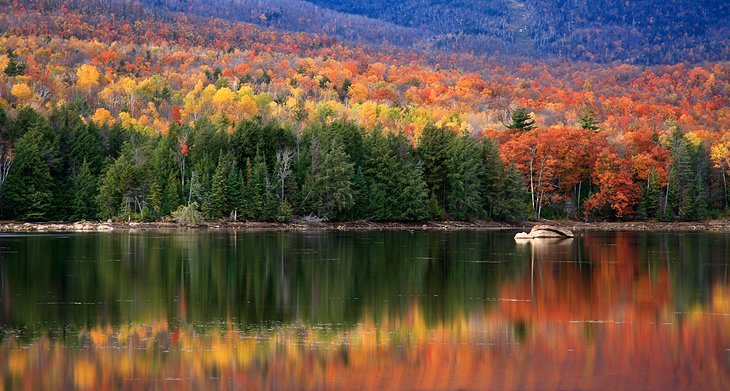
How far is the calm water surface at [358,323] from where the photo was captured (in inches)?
760

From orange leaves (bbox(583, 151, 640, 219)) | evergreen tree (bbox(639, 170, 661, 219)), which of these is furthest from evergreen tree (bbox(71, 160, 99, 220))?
evergreen tree (bbox(639, 170, 661, 219))

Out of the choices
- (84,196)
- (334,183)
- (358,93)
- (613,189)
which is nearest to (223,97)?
(358,93)

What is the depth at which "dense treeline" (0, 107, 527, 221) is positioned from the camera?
85938mm

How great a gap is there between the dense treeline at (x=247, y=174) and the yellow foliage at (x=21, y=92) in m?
40.4

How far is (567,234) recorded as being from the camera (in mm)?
73125

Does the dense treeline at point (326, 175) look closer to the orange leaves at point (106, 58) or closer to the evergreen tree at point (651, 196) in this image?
the evergreen tree at point (651, 196)

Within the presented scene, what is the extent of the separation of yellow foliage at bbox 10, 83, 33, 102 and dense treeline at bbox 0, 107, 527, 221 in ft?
133

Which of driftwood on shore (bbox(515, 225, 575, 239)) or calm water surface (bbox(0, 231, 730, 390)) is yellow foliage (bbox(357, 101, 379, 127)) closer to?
driftwood on shore (bbox(515, 225, 575, 239))

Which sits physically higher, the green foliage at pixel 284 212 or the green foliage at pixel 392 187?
the green foliage at pixel 392 187

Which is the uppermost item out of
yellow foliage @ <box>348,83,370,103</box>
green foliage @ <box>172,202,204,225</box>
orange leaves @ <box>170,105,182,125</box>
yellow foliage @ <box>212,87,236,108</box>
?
yellow foliage @ <box>348,83,370,103</box>

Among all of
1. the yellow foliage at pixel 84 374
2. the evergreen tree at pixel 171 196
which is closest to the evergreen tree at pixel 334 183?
the evergreen tree at pixel 171 196

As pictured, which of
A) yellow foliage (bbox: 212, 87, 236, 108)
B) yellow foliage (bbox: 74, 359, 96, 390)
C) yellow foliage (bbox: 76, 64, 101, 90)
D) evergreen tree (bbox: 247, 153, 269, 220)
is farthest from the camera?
yellow foliage (bbox: 76, 64, 101, 90)

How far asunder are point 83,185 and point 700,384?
76268 mm

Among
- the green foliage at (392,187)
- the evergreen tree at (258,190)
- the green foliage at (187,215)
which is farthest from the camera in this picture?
the green foliage at (392,187)
